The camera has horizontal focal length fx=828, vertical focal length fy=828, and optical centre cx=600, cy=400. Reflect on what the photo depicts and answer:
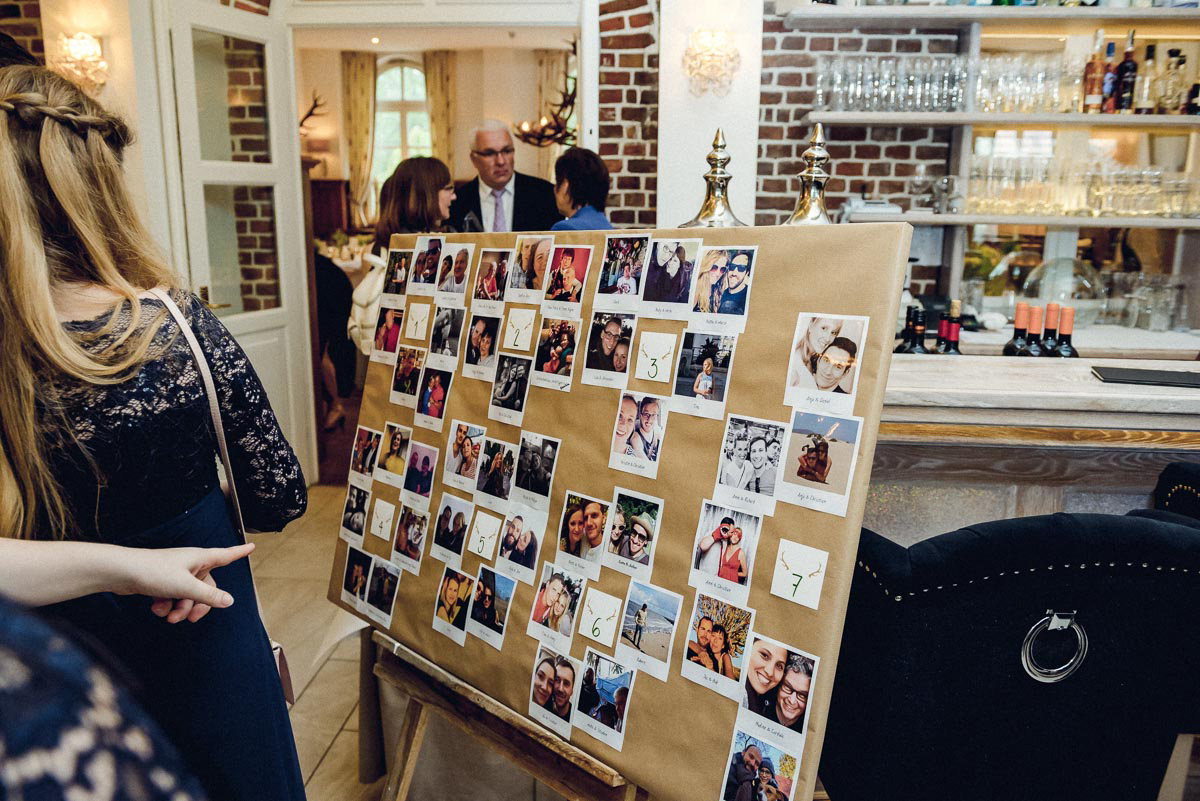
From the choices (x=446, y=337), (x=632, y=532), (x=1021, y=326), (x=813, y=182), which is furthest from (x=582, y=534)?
(x=1021, y=326)

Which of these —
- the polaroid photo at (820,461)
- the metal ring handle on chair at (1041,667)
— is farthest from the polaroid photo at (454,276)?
the metal ring handle on chair at (1041,667)

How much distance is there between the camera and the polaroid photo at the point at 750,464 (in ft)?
3.71

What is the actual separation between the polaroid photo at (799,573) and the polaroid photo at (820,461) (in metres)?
0.06

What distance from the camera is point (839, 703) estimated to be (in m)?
1.27

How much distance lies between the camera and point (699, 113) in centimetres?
405

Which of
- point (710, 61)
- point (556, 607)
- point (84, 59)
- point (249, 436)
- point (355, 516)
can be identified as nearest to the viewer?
point (249, 436)

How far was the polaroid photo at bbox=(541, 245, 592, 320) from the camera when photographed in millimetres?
1425

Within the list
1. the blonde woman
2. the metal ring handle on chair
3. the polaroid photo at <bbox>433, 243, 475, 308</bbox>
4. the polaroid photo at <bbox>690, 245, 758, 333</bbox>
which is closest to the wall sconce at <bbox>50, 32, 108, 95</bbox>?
the polaroid photo at <bbox>433, 243, 475, 308</bbox>

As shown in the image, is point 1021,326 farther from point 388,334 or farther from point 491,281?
point 388,334

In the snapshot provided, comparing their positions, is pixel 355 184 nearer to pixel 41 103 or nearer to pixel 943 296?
pixel 943 296

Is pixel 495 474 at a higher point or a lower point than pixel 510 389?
lower

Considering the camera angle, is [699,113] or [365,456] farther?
[699,113]

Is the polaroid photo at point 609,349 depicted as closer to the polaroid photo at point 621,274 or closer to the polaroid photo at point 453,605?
the polaroid photo at point 621,274

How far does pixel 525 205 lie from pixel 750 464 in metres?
3.55
